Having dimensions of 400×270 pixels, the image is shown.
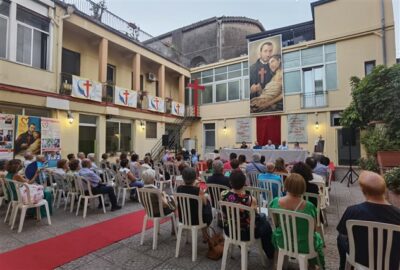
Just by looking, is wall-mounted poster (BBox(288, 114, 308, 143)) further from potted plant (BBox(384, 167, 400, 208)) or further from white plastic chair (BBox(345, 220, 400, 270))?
white plastic chair (BBox(345, 220, 400, 270))

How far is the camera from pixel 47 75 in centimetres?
838

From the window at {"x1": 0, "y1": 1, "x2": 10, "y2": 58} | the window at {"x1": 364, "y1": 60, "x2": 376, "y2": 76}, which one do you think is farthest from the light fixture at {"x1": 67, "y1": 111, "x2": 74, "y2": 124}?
the window at {"x1": 364, "y1": 60, "x2": 376, "y2": 76}

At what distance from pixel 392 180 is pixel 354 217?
385cm

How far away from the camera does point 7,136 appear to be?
715 cm

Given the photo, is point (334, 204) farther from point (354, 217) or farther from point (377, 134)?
point (354, 217)

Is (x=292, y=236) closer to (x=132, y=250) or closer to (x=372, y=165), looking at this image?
(x=132, y=250)

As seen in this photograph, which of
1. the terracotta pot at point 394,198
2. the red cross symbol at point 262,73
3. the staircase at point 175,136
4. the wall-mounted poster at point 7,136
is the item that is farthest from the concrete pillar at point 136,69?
the terracotta pot at point 394,198

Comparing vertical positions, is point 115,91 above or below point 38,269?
above

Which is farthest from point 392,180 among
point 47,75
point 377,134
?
point 47,75

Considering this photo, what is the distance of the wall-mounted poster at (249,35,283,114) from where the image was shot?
1330 cm

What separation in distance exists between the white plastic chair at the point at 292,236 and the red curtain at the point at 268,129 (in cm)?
1161

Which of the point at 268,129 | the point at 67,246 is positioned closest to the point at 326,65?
the point at 268,129

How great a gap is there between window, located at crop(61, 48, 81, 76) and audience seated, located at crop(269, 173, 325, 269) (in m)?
10.3

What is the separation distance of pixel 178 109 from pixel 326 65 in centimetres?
891
